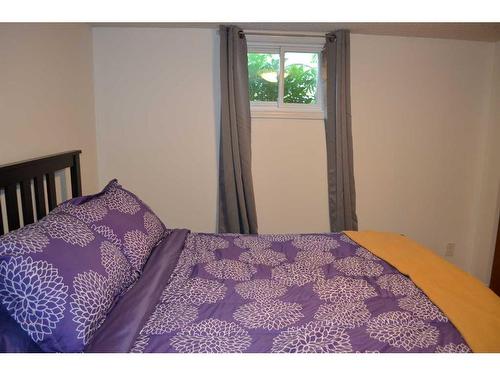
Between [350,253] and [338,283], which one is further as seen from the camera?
[350,253]

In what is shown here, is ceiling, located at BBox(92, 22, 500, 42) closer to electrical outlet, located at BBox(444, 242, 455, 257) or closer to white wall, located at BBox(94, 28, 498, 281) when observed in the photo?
white wall, located at BBox(94, 28, 498, 281)

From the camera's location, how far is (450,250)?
114 inches

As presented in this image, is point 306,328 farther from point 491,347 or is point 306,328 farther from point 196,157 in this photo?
point 196,157

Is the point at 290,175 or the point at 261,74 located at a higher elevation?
the point at 261,74

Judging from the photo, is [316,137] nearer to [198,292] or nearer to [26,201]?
[198,292]

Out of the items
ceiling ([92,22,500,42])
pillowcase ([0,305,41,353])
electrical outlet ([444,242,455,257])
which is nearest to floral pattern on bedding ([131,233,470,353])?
pillowcase ([0,305,41,353])

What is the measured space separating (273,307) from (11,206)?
1.06m

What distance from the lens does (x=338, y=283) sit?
1.27m

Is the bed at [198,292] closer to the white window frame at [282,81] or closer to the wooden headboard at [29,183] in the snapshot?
the wooden headboard at [29,183]

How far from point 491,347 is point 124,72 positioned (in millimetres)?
2523

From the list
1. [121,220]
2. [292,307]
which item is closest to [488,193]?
[292,307]

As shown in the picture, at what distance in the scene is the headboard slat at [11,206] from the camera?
1.21 m

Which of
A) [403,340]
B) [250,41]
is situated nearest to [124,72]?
[250,41]

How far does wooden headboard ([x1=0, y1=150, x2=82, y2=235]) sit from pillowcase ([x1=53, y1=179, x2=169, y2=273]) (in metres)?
0.15
